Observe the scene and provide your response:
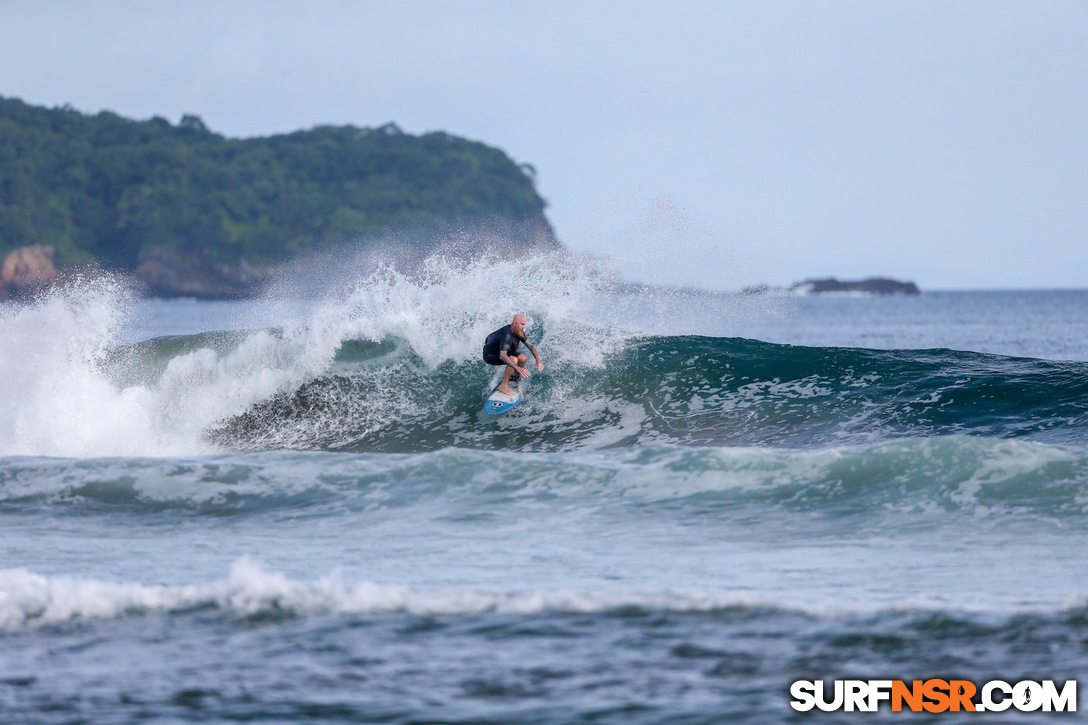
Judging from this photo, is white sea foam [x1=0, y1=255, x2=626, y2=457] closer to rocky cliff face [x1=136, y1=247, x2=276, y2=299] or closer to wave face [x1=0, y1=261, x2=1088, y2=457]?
wave face [x1=0, y1=261, x2=1088, y2=457]

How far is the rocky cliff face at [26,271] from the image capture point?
11219cm

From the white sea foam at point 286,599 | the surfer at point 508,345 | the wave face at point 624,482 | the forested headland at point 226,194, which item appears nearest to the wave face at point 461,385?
the surfer at point 508,345

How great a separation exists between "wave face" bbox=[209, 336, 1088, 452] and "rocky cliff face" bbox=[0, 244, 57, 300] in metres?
107

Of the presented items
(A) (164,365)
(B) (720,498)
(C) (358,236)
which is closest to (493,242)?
(C) (358,236)

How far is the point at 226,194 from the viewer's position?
428 feet

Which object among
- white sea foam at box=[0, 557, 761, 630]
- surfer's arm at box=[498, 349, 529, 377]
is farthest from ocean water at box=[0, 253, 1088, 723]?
surfer's arm at box=[498, 349, 529, 377]

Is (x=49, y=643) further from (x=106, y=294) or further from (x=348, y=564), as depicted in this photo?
(x=106, y=294)

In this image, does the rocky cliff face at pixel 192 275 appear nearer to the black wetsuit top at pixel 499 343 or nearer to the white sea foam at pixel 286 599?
the black wetsuit top at pixel 499 343

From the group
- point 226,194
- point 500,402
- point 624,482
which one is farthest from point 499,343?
point 226,194

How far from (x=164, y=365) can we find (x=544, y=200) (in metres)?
132

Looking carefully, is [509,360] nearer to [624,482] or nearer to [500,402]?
[500,402]

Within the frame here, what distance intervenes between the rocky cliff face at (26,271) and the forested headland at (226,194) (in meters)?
1.05

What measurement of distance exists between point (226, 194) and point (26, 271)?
25644mm

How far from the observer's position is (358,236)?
127062 millimetres
